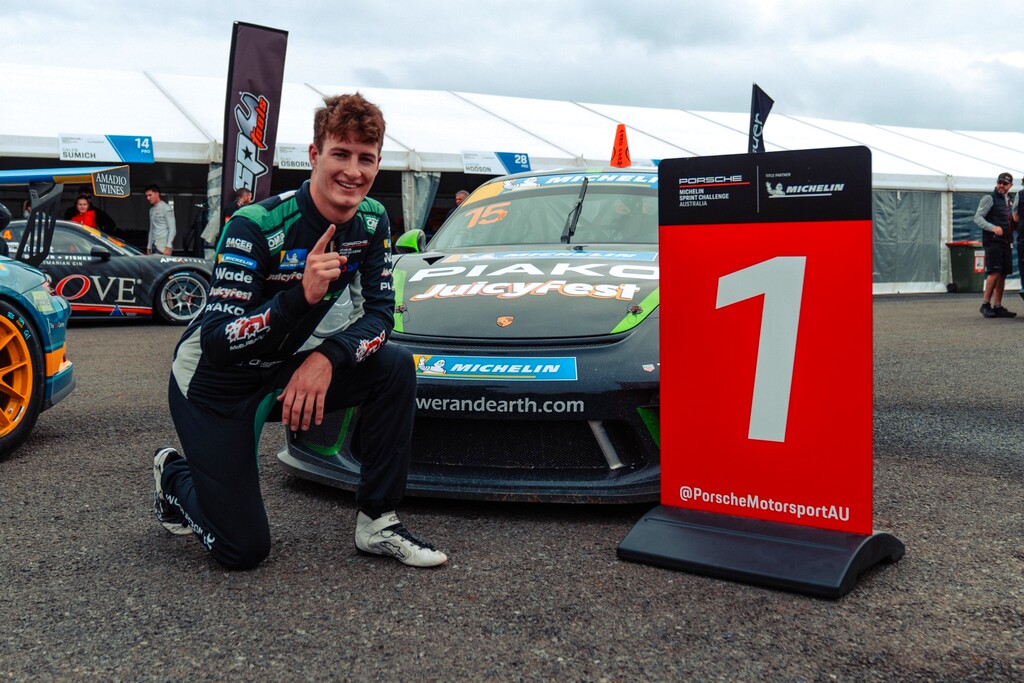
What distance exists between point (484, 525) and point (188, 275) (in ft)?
28.9

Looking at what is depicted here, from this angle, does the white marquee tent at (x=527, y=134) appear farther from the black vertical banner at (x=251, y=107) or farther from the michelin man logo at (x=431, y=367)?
the michelin man logo at (x=431, y=367)

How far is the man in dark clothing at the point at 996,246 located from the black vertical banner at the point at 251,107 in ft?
28.1

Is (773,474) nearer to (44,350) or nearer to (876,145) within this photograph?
Answer: (44,350)

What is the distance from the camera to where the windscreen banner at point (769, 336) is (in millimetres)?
2701

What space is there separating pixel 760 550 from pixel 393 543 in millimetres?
1035

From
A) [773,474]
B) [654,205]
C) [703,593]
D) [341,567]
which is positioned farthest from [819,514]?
[654,205]

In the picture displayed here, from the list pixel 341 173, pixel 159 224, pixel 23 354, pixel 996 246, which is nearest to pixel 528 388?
pixel 341 173

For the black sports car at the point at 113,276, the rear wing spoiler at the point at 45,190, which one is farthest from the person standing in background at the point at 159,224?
the rear wing spoiler at the point at 45,190

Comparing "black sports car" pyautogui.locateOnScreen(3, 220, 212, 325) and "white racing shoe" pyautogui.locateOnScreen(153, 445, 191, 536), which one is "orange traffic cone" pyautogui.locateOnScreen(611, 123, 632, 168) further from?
"black sports car" pyautogui.locateOnScreen(3, 220, 212, 325)

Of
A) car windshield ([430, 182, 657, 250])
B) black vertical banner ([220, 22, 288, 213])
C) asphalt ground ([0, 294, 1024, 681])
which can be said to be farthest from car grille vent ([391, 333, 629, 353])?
black vertical banner ([220, 22, 288, 213])

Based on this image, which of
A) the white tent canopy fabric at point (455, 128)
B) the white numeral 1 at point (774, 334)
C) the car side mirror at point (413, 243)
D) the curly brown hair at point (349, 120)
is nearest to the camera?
the curly brown hair at point (349, 120)

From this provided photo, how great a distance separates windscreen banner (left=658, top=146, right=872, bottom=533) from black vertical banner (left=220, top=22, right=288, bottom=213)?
9.71 m

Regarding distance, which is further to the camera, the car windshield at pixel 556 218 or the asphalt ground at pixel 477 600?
the car windshield at pixel 556 218

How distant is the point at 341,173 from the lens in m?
2.68
